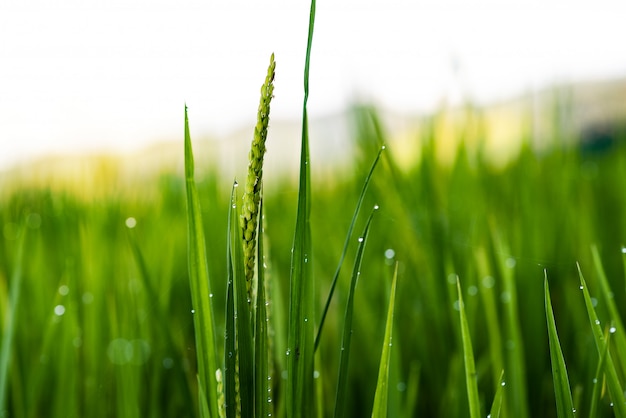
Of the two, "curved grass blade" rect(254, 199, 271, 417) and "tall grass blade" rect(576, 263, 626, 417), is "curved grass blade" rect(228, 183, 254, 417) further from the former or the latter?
"tall grass blade" rect(576, 263, 626, 417)

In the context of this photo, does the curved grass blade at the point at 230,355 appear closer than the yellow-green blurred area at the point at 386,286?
Yes

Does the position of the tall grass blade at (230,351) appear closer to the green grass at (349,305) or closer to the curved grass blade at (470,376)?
the green grass at (349,305)

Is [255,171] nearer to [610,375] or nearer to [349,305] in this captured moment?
[349,305]

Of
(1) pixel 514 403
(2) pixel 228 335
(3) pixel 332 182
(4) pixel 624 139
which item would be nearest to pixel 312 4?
(2) pixel 228 335

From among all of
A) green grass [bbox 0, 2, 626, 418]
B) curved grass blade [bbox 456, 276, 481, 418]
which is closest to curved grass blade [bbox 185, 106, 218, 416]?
green grass [bbox 0, 2, 626, 418]

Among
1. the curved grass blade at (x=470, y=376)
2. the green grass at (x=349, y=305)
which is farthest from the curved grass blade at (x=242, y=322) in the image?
the curved grass blade at (x=470, y=376)

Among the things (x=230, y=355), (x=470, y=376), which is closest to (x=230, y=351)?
(x=230, y=355)
